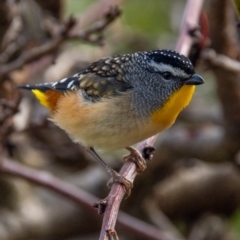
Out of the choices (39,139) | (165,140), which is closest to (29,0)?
(39,139)

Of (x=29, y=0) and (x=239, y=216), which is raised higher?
(x=29, y=0)

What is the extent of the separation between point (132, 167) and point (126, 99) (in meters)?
0.58

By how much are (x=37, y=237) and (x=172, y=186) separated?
3.82 feet

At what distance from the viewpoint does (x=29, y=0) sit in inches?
207

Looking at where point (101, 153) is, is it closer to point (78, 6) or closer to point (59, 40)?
point (59, 40)

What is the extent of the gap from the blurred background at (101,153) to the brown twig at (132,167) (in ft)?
1.73

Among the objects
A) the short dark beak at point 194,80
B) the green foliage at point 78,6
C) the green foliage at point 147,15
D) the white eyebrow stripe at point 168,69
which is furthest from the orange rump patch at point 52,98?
the green foliage at point 78,6

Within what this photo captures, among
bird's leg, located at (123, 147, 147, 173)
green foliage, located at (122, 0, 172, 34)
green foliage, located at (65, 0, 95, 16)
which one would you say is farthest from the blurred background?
bird's leg, located at (123, 147, 147, 173)

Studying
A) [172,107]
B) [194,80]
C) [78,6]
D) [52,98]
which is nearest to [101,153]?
[52,98]

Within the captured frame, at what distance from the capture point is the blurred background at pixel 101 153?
4355mm

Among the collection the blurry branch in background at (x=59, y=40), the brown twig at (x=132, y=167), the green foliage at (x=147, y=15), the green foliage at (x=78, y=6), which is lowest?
the brown twig at (x=132, y=167)

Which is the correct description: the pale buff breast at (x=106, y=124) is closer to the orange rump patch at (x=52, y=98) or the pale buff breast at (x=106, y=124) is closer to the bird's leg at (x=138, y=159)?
the bird's leg at (x=138, y=159)

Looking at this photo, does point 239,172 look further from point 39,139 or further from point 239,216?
point 39,139

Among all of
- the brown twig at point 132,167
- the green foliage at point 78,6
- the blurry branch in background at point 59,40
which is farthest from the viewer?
the green foliage at point 78,6
